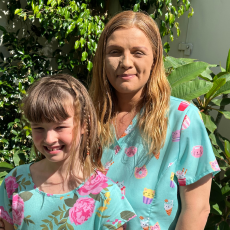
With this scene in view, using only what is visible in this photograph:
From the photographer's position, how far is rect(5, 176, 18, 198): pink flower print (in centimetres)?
125

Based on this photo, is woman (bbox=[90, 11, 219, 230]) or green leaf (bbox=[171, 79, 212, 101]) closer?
woman (bbox=[90, 11, 219, 230])

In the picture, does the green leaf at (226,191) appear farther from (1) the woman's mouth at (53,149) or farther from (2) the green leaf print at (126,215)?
(1) the woman's mouth at (53,149)

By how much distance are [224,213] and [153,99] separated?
1507mm

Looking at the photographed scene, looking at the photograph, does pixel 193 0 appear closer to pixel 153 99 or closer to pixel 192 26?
pixel 192 26

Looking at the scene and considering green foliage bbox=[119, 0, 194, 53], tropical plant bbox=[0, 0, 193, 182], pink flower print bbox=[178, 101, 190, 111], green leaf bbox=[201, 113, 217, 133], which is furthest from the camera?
green foliage bbox=[119, 0, 194, 53]

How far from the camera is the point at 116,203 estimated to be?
1.18 m

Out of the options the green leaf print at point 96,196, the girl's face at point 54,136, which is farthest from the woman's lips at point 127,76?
the green leaf print at point 96,196

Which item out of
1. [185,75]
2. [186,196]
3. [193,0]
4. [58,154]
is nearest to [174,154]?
[186,196]

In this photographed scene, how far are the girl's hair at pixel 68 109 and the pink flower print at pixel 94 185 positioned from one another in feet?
0.11

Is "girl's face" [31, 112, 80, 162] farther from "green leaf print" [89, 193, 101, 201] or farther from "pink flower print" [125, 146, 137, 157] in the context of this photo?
"pink flower print" [125, 146, 137, 157]

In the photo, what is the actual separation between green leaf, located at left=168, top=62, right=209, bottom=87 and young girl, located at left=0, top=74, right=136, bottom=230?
962 millimetres

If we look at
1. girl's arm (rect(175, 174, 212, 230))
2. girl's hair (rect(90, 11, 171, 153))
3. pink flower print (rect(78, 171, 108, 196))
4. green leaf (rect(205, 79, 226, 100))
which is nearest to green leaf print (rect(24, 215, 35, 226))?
pink flower print (rect(78, 171, 108, 196))

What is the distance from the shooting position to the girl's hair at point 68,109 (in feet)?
3.76

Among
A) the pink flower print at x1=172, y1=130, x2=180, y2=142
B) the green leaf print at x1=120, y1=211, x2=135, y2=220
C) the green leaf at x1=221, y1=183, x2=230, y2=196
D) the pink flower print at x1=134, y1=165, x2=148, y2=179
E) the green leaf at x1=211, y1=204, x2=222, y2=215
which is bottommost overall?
the green leaf at x1=211, y1=204, x2=222, y2=215
